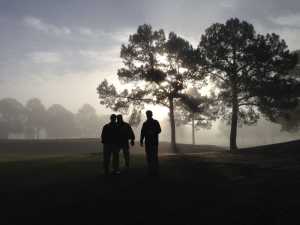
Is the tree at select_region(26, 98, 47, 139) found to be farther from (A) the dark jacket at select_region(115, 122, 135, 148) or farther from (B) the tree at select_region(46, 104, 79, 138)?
(A) the dark jacket at select_region(115, 122, 135, 148)

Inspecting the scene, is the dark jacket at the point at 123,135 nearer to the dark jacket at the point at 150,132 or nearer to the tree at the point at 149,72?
the dark jacket at the point at 150,132

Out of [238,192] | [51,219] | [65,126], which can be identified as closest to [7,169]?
[51,219]

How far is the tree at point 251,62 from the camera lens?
34969 millimetres

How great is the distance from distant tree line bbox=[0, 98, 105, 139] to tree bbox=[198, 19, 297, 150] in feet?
297

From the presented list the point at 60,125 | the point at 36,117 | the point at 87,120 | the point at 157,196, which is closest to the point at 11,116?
the point at 36,117

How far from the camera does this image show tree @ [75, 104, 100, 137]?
133450 millimetres

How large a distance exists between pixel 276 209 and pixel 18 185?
A: 1042 centimetres

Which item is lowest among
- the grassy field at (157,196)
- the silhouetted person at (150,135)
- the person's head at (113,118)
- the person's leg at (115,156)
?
the grassy field at (157,196)

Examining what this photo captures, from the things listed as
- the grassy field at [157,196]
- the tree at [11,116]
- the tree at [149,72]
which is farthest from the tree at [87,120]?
the grassy field at [157,196]

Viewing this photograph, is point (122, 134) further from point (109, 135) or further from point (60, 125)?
point (60, 125)

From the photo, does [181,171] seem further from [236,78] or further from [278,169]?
[236,78]

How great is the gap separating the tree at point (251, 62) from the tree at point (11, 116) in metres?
90.4

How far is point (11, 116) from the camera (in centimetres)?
12538

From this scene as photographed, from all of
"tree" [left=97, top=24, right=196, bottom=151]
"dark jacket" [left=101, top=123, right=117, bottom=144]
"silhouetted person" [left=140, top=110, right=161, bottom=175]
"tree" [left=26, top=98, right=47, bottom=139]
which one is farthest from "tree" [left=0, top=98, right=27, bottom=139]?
"silhouetted person" [left=140, top=110, right=161, bottom=175]
